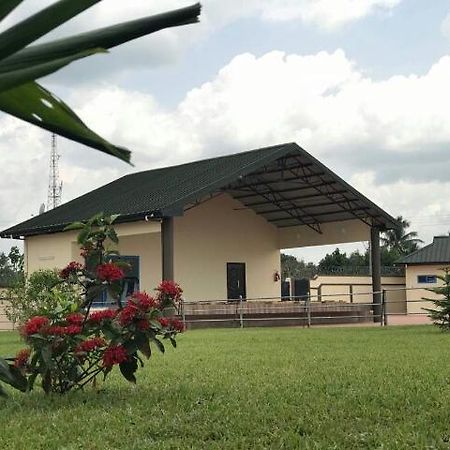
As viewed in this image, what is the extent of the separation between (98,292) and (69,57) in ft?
15.8

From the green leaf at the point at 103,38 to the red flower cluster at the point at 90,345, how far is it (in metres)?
5.05

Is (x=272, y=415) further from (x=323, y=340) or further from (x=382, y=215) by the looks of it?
(x=382, y=215)

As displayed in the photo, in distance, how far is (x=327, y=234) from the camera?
2623 centimetres

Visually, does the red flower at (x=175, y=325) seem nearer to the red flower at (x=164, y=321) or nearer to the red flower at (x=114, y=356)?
the red flower at (x=164, y=321)

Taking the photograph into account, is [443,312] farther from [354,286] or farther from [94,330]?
[354,286]

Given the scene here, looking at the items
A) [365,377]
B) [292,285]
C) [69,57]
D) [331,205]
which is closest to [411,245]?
[292,285]

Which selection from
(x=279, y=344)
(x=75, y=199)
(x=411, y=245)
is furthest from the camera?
(x=411, y=245)

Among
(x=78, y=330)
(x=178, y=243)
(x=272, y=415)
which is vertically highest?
(x=178, y=243)

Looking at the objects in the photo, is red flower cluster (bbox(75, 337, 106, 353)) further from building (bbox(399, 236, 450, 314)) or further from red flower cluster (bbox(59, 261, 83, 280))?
building (bbox(399, 236, 450, 314))

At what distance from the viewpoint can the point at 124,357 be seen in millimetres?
5582

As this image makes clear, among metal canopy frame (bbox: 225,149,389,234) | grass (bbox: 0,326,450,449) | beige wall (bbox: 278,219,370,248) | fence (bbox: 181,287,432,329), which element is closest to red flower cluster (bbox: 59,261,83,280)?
grass (bbox: 0,326,450,449)

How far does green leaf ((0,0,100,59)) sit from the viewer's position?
856 millimetres

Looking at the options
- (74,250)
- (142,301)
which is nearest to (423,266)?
(74,250)

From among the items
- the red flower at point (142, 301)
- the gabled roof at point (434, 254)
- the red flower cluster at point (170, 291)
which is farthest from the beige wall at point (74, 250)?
the red flower at point (142, 301)
